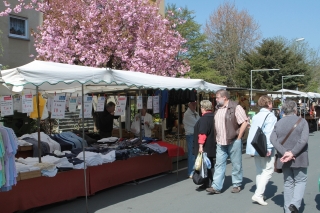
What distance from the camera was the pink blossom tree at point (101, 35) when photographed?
1287 cm

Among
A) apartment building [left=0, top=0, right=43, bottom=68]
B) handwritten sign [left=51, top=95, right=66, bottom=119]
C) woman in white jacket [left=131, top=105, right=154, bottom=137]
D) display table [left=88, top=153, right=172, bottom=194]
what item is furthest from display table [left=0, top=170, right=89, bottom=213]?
apartment building [left=0, top=0, right=43, bottom=68]

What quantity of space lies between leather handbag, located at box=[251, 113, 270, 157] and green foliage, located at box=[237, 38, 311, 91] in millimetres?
32874

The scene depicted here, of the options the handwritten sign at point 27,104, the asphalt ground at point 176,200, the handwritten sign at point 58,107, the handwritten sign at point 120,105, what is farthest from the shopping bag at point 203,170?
the handwritten sign at point 27,104

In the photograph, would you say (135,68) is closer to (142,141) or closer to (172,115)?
(172,115)

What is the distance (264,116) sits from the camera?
5.40 metres

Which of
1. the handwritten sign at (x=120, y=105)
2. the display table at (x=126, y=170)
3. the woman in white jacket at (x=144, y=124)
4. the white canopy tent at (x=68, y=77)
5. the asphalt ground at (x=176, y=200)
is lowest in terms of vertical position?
the asphalt ground at (x=176, y=200)

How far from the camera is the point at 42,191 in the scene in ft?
17.4

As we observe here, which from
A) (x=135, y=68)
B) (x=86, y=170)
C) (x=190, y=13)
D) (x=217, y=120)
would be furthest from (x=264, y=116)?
(x=190, y=13)

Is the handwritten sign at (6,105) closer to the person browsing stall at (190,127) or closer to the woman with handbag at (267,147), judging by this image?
the woman with handbag at (267,147)

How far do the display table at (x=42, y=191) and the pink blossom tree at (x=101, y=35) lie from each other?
7.47m

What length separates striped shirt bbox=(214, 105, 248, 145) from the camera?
5.78 meters

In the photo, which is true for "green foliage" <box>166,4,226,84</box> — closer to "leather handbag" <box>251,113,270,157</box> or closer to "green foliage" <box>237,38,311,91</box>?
"green foliage" <box>237,38,311,91</box>

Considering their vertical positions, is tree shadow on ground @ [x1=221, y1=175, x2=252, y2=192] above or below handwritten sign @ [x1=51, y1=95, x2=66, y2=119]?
below

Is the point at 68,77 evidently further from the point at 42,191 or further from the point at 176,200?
the point at 176,200
